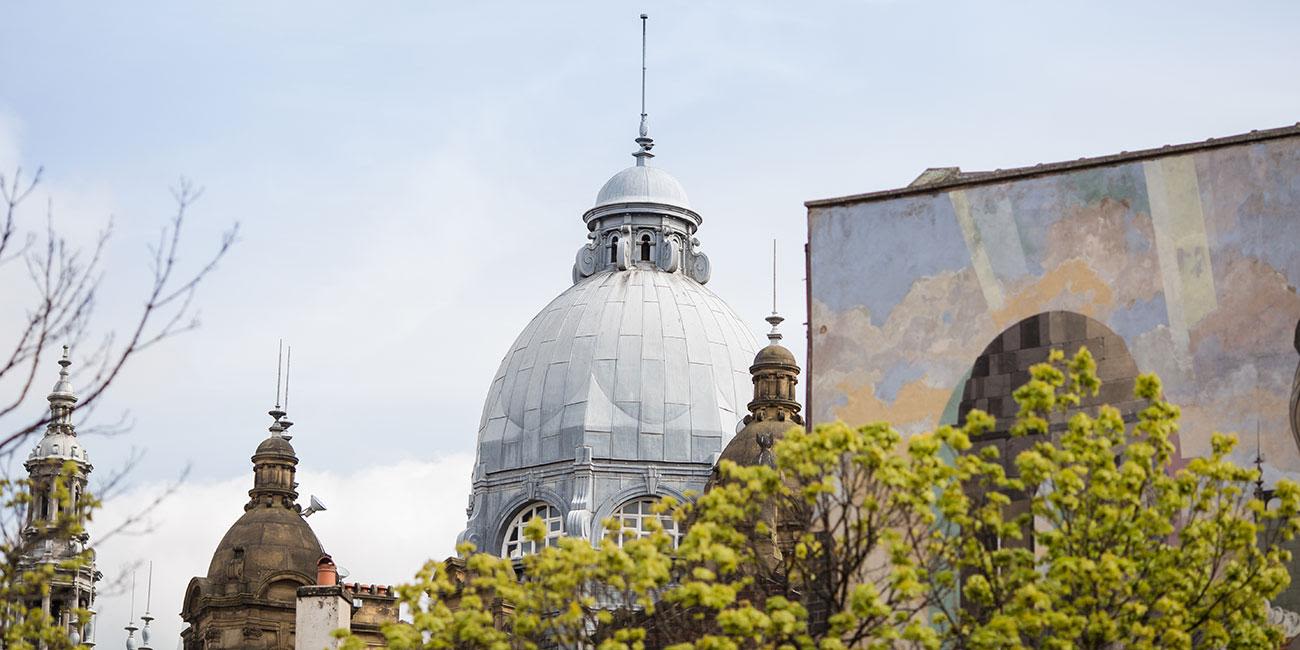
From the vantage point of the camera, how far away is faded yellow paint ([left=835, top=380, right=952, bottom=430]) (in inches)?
1865

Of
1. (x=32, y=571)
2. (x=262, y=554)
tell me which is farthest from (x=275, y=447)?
(x=32, y=571)

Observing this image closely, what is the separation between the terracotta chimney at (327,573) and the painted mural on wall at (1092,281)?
2603 centimetres

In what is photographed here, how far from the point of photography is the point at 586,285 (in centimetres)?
8775

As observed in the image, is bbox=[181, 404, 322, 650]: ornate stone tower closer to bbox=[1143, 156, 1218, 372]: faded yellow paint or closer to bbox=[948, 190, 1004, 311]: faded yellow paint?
bbox=[948, 190, 1004, 311]: faded yellow paint

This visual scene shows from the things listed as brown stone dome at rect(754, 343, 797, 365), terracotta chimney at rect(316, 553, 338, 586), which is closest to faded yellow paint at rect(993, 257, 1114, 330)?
brown stone dome at rect(754, 343, 797, 365)

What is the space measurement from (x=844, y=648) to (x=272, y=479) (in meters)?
44.1

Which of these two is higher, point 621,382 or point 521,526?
point 621,382

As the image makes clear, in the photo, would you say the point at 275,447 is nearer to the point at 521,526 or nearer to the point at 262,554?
the point at 262,554

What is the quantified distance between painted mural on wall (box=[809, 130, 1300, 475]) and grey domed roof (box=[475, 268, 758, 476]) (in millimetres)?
33945

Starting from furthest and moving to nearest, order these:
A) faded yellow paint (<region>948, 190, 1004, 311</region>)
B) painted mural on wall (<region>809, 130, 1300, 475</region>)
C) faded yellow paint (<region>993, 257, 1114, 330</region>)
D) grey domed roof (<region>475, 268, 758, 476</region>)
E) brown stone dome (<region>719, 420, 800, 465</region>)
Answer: grey domed roof (<region>475, 268, 758, 476</region>)
brown stone dome (<region>719, 420, 800, 465</region>)
faded yellow paint (<region>948, 190, 1004, 311</region>)
faded yellow paint (<region>993, 257, 1114, 330</region>)
painted mural on wall (<region>809, 130, 1300, 475</region>)

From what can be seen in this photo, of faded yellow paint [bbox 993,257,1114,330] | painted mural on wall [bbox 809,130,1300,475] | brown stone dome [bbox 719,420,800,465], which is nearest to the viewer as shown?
painted mural on wall [bbox 809,130,1300,475]

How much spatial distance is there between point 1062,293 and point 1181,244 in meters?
2.37

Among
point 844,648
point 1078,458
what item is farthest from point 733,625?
point 1078,458

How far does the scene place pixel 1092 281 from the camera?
4675 centimetres
